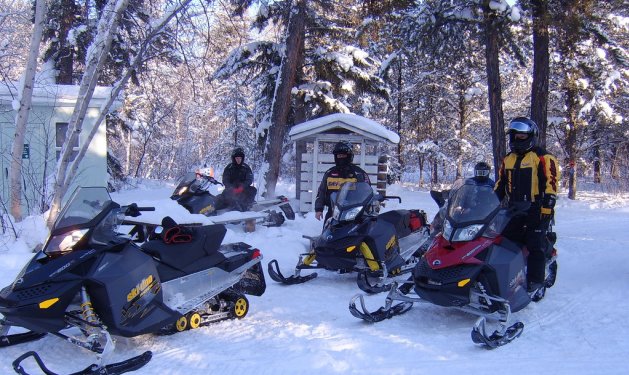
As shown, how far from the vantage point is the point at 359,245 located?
6.14 m

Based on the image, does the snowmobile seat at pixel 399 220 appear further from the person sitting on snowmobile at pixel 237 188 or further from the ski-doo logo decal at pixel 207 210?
the person sitting on snowmobile at pixel 237 188

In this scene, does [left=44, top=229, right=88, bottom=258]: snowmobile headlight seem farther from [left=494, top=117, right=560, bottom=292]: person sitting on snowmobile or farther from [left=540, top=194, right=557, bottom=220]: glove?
[left=540, top=194, right=557, bottom=220]: glove

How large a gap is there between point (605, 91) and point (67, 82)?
59.4ft

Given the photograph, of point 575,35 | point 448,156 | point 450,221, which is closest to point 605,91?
point 448,156

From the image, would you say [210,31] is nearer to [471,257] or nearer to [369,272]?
[369,272]

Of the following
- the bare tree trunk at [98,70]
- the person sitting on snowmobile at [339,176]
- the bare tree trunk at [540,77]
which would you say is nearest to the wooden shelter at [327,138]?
the bare tree trunk at [540,77]

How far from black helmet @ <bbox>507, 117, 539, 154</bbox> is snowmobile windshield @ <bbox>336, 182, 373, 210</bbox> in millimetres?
1825

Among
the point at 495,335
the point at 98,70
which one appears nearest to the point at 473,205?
the point at 495,335

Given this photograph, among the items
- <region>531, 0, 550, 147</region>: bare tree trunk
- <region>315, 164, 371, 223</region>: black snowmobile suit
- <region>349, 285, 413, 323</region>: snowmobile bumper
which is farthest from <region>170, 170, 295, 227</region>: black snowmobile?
<region>531, 0, 550, 147</region>: bare tree trunk

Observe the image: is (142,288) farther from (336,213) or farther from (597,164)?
(597,164)

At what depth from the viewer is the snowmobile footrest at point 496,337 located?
4.03 m

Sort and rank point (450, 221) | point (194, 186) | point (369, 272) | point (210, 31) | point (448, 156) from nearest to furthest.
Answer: point (450, 221) < point (369, 272) < point (210, 31) < point (194, 186) < point (448, 156)

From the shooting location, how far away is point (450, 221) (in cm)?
475

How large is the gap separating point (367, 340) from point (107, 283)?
2.04 metres
